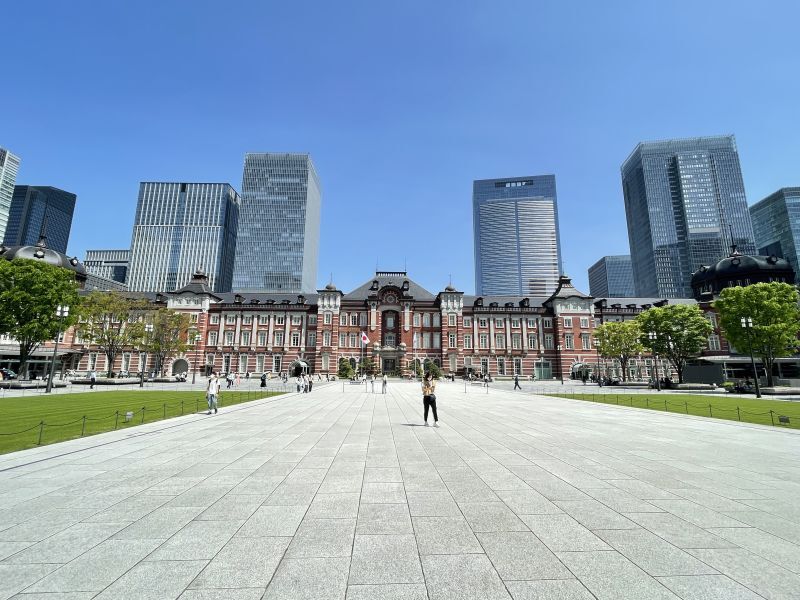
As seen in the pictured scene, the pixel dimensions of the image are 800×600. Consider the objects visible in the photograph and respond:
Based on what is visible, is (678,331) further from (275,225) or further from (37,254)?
(275,225)

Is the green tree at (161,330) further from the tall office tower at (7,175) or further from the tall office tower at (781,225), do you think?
the tall office tower at (781,225)

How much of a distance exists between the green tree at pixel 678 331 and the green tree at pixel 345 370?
42.1 meters

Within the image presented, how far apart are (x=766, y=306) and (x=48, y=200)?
27571 cm

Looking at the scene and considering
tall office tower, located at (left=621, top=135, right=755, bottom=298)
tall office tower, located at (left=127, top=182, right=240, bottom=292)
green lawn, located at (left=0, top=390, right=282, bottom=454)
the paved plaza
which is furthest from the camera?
tall office tower, located at (left=127, top=182, right=240, bottom=292)

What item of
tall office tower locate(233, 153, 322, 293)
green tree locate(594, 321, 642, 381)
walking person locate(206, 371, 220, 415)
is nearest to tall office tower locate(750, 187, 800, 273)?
green tree locate(594, 321, 642, 381)

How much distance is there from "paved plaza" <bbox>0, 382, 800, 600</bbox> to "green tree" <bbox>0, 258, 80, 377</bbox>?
3640 cm

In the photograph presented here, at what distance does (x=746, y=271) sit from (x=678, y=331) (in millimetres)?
37771

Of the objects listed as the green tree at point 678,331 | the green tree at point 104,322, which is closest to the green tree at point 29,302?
the green tree at point 104,322

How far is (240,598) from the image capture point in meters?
3.62

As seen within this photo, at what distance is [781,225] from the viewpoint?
445ft

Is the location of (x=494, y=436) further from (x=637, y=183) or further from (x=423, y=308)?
(x=637, y=183)

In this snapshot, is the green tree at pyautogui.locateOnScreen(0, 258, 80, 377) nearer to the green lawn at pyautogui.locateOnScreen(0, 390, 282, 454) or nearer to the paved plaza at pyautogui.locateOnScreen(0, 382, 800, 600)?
the green lawn at pyautogui.locateOnScreen(0, 390, 282, 454)

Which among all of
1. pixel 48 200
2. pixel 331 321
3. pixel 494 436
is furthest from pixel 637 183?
pixel 48 200

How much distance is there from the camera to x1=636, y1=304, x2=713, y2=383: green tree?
Answer: 45531 millimetres
